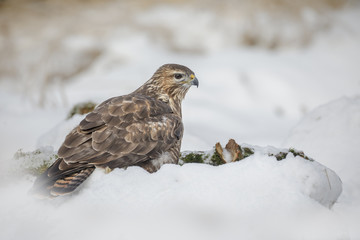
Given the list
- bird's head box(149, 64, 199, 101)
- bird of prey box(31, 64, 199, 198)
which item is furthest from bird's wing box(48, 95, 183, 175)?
bird's head box(149, 64, 199, 101)

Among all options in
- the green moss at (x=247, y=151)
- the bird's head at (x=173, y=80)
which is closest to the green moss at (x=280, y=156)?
the green moss at (x=247, y=151)

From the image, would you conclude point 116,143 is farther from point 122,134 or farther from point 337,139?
point 337,139

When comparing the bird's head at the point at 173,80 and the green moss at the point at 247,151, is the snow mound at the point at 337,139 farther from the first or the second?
the bird's head at the point at 173,80

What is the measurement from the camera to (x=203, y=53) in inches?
522

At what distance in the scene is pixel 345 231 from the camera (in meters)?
3.36

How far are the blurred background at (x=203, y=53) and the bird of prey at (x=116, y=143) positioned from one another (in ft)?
12.2

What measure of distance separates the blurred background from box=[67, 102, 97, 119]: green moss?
7.09 ft

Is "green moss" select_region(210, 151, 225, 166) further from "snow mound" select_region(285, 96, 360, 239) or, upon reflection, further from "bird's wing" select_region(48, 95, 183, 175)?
"snow mound" select_region(285, 96, 360, 239)

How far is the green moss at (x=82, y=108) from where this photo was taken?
19.8 feet

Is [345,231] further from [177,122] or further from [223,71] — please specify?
[223,71]

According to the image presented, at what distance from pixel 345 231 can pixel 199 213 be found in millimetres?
998

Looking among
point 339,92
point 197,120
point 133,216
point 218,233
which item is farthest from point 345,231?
point 339,92

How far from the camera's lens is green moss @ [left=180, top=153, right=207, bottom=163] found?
4375 mm

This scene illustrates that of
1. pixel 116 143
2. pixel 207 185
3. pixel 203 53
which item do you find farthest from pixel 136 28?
pixel 207 185
